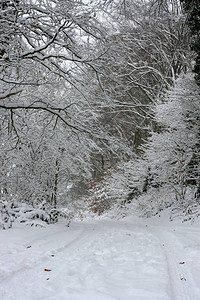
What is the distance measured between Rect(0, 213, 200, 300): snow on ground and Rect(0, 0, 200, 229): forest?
78.5 inches

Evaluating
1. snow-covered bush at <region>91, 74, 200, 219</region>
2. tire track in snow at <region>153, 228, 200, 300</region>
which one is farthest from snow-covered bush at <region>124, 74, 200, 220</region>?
tire track in snow at <region>153, 228, 200, 300</region>

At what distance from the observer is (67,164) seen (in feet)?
35.2

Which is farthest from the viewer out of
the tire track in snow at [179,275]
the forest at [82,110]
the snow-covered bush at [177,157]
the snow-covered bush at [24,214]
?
the snow-covered bush at [177,157]

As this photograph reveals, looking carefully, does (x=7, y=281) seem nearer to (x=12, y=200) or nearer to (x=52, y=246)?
(x=52, y=246)

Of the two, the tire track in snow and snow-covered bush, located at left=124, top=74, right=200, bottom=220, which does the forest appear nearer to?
snow-covered bush, located at left=124, top=74, right=200, bottom=220

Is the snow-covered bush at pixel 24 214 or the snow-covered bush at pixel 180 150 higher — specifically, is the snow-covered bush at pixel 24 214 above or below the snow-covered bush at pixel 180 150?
below

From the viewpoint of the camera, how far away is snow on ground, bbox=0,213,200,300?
2.97 m

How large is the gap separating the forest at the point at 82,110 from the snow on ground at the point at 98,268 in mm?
1995

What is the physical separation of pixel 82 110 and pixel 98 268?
6.61 meters

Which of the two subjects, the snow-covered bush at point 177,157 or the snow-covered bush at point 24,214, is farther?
the snow-covered bush at point 177,157

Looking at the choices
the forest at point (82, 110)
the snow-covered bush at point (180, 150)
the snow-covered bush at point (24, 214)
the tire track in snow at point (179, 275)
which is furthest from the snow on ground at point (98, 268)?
the snow-covered bush at point (180, 150)

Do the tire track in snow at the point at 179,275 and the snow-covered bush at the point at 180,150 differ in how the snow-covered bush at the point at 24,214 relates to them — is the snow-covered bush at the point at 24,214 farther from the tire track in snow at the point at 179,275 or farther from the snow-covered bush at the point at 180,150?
the snow-covered bush at the point at 180,150

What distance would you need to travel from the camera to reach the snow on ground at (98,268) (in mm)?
2969

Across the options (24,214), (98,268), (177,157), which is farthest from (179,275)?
(177,157)
